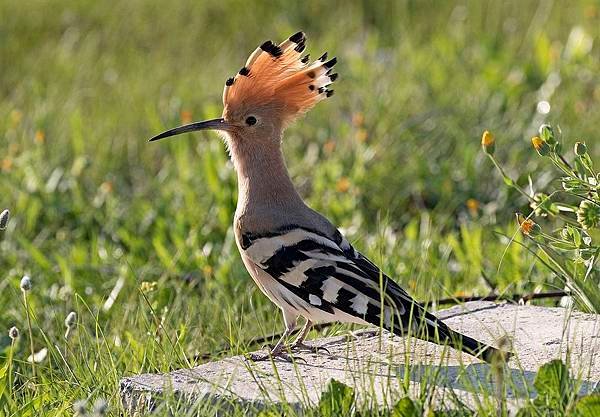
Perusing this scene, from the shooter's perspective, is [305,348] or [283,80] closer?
[305,348]

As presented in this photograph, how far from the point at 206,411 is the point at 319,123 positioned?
124 inches

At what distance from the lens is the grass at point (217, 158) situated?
342 centimetres

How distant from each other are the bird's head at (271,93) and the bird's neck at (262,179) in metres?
0.03

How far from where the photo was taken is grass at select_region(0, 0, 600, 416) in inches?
135

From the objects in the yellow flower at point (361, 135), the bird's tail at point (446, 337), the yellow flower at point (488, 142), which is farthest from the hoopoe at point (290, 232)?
the yellow flower at point (361, 135)

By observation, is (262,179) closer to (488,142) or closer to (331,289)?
(331,289)

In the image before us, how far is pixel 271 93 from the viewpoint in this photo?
3.15 metres

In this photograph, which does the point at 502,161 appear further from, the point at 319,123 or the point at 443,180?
the point at 319,123

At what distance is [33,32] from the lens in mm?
7180

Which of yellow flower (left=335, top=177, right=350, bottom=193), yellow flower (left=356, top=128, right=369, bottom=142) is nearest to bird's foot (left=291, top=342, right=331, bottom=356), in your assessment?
yellow flower (left=335, top=177, right=350, bottom=193)

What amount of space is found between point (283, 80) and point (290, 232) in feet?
1.49

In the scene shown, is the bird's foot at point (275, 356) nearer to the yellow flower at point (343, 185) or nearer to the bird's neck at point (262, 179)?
the bird's neck at point (262, 179)

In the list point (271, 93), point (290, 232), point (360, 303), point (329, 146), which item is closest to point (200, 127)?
point (271, 93)

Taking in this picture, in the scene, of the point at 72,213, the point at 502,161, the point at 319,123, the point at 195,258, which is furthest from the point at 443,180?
the point at 72,213
